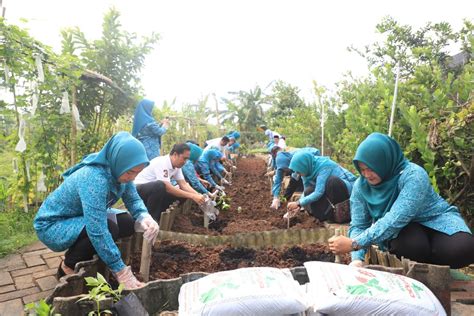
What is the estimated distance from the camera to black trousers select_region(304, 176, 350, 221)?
3758mm

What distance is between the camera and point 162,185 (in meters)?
3.94

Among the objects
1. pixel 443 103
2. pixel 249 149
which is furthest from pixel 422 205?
pixel 249 149

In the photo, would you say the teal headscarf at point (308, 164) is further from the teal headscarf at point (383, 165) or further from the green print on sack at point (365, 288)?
the green print on sack at point (365, 288)

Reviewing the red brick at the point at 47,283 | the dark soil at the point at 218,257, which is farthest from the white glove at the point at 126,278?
the red brick at the point at 47,283

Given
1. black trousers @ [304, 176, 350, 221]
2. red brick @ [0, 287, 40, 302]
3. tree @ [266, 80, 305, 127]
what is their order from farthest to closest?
tree @ [266, 80, 305, 127] → black trousers @ [304, 176, 350, 221] → red brick @ [0, 287, 40, 302]

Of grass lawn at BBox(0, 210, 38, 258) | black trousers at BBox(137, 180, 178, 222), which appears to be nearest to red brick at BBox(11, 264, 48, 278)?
grass lawn at BBox(0, 210, 38, 258)

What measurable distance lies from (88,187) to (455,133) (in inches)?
107

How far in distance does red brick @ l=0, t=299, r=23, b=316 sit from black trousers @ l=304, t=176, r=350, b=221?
8.78 ft

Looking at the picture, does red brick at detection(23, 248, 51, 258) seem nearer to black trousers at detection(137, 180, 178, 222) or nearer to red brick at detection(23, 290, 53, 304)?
red brick at detection(23, 290, 53, 304)

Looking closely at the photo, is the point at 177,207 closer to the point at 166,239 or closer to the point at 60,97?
the point at 166,239

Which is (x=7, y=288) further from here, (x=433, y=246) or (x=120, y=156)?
(x=433, y=246)

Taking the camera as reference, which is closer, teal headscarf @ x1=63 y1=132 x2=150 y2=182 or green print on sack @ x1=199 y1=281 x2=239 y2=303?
green print on sack @ x1=199 y1=281 x2=239 y2=303

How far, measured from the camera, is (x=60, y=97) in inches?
190

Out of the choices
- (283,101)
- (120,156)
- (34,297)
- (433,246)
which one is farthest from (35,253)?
(283,101)
